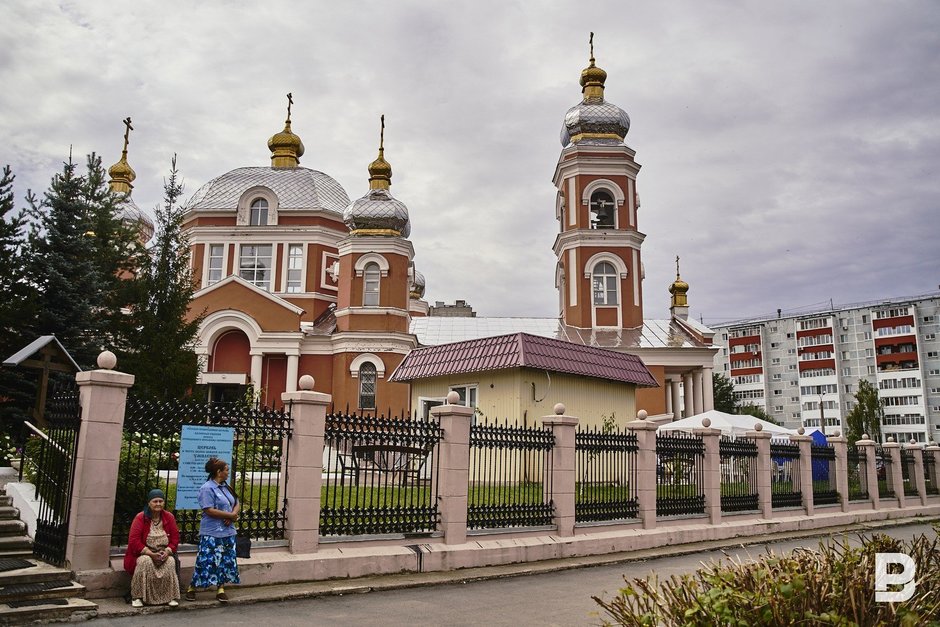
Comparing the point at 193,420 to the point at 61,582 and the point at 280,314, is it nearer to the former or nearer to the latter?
the point at 61,582

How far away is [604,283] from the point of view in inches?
1276

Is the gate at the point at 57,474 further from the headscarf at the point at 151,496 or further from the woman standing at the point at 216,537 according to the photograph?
the woman standing at the point at 216,537

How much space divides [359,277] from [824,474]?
1834 cm

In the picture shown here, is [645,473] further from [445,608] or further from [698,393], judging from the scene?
[698,393]

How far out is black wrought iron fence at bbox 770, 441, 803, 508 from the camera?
15.5 meters

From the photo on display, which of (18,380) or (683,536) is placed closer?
(683,536)

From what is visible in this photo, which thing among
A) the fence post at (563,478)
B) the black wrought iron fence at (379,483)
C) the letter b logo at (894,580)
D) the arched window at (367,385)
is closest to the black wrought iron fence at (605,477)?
the fence post at (563,478)

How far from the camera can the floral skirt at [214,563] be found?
7.47 meters

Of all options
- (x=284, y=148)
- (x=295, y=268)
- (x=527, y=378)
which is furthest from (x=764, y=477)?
(x=284, y=148)

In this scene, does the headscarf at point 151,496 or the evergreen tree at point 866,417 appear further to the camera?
the evergreen tree at point 866,417

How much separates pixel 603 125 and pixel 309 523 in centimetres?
2776

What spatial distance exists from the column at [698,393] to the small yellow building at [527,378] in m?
16.2

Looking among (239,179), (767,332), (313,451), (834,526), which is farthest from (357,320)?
(767,332)

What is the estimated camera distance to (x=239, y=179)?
35875mm
